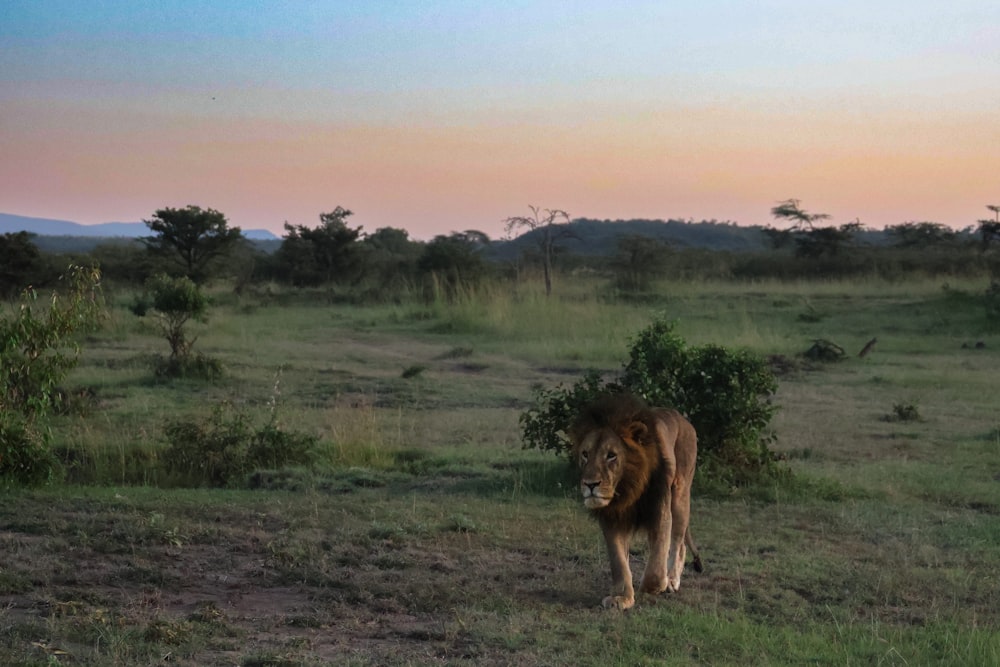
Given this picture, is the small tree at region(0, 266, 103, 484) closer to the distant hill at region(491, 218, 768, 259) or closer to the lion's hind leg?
the lion's hind leg

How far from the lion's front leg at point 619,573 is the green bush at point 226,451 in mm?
4415

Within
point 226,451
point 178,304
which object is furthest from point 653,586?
point 178,304

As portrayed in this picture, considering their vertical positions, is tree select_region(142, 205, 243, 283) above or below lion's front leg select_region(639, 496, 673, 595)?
above

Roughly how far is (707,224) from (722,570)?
112300 mm

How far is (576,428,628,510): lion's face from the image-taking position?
196 inches

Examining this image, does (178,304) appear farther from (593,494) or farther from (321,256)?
(321,256)

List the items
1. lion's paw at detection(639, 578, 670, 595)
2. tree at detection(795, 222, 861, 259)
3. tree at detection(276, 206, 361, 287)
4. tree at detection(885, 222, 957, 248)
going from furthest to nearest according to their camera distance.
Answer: tree at detection(885, 222, 957, 248)
tree at detection(795, 222, 861, 259)
tree at detection(276, 206, 361, 287)
lion's paw at detection(639, 578, 670, 595)

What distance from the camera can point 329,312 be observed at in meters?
27.9

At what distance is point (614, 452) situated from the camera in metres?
5.05

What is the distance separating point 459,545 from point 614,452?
5.83 ft

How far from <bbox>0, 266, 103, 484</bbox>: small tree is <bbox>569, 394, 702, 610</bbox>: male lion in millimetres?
3796

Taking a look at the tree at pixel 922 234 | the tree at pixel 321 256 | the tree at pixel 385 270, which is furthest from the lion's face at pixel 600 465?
the tree at pixel 922 234

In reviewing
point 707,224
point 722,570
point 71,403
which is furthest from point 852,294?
point 707,224

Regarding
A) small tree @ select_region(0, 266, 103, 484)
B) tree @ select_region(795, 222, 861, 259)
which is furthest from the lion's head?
tree @ select_region(795, 222, 861, 259)
